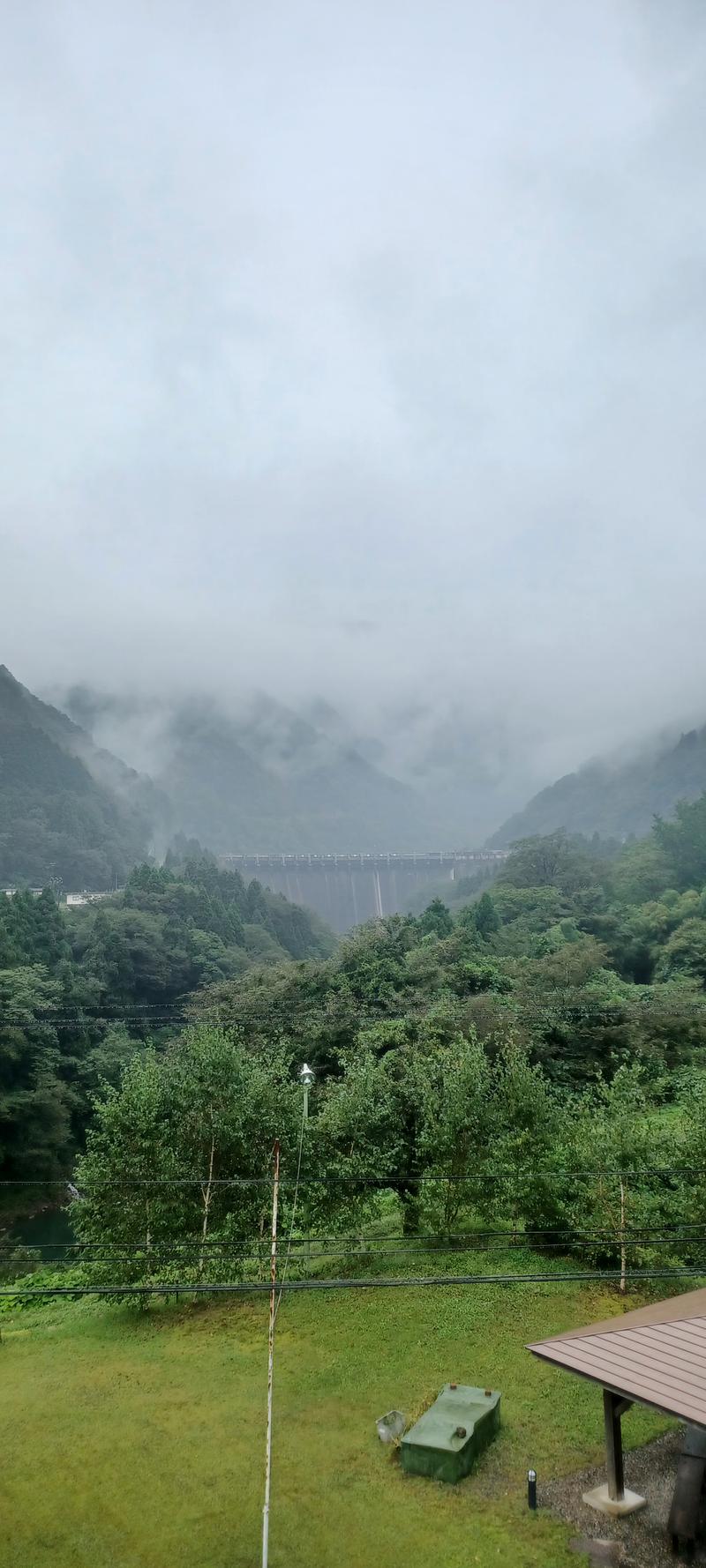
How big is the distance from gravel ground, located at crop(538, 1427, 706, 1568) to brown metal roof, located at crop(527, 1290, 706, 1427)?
233 cm

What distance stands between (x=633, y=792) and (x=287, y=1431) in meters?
170

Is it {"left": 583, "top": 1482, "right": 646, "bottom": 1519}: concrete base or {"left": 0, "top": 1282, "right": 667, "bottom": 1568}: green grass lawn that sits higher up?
{"left": 583, "top": 1482, "right": 646, "bottom": 1519}: concrete base

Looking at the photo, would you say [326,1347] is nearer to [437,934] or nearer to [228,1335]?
[228,1335]

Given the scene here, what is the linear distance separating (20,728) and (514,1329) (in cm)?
14230

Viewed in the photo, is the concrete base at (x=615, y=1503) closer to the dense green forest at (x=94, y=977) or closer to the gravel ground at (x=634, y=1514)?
the gravel ground at (x=634, y=1514)

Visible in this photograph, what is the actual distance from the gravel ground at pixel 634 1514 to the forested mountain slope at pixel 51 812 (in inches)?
4597

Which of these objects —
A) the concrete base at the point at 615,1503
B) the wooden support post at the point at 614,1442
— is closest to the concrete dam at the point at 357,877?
the concrete base at the point at 615,1503

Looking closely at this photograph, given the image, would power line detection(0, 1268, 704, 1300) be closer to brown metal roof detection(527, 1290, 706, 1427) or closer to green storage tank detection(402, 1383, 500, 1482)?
brown metal roof detection(527, 1290, 706, 1427)

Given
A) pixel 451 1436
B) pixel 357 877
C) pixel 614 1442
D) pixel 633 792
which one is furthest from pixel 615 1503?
pixel 633 792

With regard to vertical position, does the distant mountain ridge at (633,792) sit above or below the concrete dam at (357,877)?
above

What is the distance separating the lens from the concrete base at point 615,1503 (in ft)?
43.3

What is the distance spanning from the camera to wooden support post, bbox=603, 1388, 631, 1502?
1287 cm

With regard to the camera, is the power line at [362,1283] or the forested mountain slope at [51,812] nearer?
the power line at [362,1283]

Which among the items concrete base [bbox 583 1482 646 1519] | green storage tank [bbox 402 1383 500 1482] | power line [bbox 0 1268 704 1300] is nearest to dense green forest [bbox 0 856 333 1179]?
power line [bbox 0 1268 704 1300]
